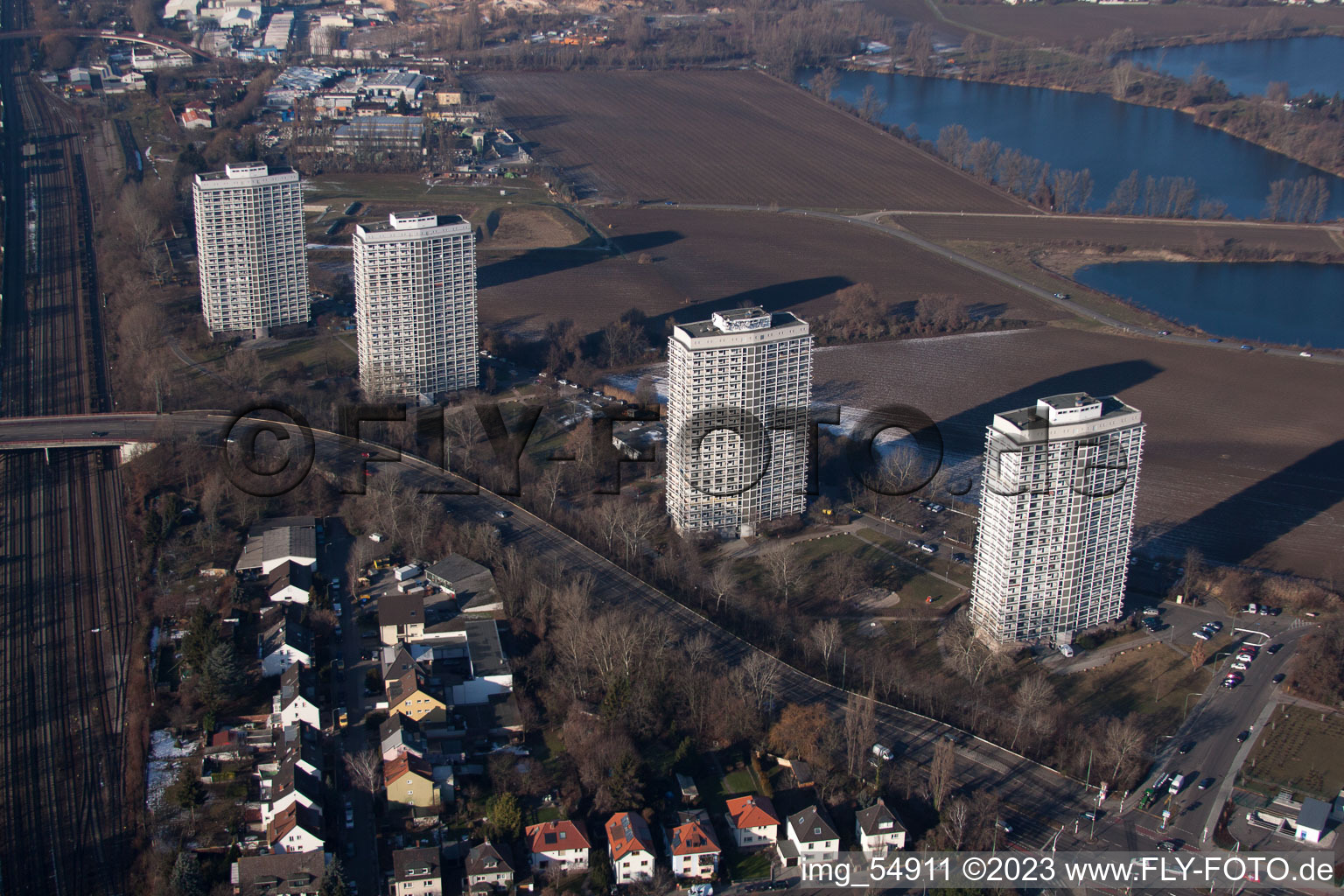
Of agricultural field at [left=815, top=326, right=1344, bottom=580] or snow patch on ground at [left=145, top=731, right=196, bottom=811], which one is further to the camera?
agricultural field at [left=815, top=326, right=1344, bottom=580]

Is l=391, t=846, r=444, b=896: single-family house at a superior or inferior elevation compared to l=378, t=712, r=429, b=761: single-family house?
inferior

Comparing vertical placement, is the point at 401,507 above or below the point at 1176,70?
below

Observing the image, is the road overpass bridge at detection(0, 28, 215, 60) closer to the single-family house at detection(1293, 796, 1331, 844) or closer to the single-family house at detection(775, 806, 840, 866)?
the single-family house at detection(775, 806, 840, 866)

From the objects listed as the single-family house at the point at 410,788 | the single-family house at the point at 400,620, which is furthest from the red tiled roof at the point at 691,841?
the single-family house at the point at 400,620

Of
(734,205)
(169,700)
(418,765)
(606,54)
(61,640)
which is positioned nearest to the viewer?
(418,765)

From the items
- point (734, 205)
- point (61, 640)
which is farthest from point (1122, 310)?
point (61, 640)

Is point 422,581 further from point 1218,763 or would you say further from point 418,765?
point 1218,763

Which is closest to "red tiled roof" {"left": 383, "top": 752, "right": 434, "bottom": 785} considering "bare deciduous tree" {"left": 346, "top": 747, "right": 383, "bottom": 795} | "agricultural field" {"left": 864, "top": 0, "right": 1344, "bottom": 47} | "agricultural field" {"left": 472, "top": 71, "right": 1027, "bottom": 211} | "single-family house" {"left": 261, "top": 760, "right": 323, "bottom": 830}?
"bare deciduous tree" {"left": 346, "top": 747, "right": 383, "bottom": 795}

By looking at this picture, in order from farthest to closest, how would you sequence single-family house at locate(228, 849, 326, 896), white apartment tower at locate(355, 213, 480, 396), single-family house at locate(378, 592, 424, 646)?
white apartment tower at locate(355, 213, 480, 396)
single-family house at locate(378, 592, 424, 646)
single-family house at locate(228, 849, 326, 896)
